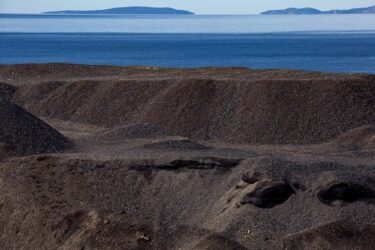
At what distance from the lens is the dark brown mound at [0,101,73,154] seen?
32.5 metres

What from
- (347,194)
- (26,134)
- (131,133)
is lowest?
(131,133)

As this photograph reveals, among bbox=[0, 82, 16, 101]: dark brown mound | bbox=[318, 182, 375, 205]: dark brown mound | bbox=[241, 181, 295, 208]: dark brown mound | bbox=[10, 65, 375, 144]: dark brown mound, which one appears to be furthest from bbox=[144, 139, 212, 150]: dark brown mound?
bbox=[0, 82, 16, 101]: dark brown mound

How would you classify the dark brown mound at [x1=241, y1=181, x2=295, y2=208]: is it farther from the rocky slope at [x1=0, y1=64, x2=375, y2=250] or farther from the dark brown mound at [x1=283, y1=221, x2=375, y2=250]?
the dark brown mound at [x1=283, y1=221, x2=375, y2=250]

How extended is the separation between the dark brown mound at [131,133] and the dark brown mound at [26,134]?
2492 millimetres

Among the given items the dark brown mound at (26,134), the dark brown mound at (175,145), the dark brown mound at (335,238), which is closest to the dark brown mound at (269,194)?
the dark brown mound at (335,238)

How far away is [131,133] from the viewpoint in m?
36.8

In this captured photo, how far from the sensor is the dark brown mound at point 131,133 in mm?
36531

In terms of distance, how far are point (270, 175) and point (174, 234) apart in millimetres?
3713

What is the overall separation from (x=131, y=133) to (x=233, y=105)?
934cm

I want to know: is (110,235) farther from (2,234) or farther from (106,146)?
(106,146)

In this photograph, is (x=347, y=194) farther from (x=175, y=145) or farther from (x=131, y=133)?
(x=131, y=133)

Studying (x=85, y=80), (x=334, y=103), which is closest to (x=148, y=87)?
(x=85, y=80)

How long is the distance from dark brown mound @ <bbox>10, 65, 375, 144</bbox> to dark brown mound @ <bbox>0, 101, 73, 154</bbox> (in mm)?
10446

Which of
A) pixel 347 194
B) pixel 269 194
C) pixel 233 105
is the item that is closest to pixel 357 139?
pixel 233 105
